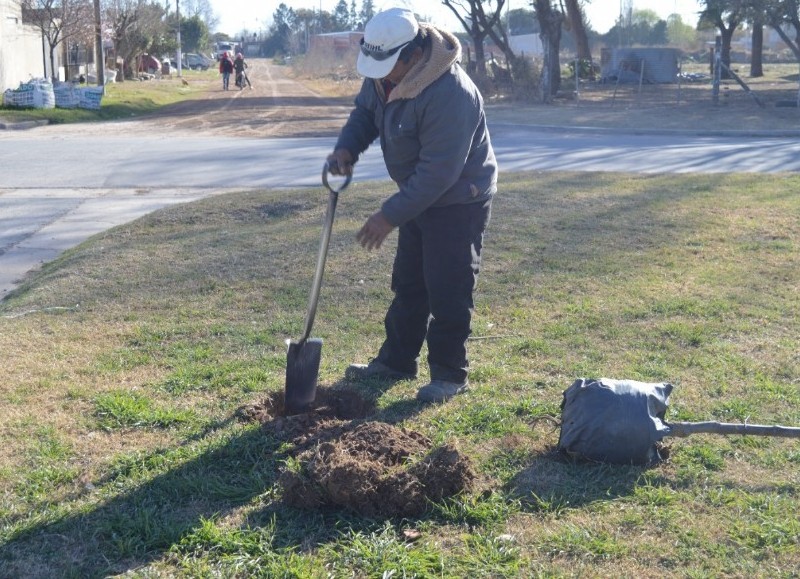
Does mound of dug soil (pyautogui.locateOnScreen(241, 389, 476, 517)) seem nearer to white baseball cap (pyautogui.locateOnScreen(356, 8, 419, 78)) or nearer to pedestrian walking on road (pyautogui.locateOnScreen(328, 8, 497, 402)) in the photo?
pedestrian walking on road (pyautogui.locateOnScreen(328, 8, 497, 402))

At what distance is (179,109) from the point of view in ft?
105

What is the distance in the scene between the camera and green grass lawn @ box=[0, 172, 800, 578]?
3299mm

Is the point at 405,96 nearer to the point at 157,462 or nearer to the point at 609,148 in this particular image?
the point at 157,462

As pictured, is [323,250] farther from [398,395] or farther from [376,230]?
[398,395]

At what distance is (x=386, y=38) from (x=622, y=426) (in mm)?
1912

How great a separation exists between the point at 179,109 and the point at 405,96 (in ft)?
95.5

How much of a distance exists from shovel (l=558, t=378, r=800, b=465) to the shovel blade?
122 cm

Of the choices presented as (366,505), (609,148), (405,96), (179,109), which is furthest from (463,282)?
(179,109)

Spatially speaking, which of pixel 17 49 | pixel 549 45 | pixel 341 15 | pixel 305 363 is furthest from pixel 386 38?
pixel 341 15

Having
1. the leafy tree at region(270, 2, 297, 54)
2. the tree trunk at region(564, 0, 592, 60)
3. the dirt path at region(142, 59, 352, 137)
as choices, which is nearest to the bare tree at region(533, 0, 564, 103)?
the dirt path at region(142, 59, 352, 137)

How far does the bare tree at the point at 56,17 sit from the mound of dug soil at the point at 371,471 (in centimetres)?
3242

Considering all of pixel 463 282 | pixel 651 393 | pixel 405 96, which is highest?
pixel 405 96

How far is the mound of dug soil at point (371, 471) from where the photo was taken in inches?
139

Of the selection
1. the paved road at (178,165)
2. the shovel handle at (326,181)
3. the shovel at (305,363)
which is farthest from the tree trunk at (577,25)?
the shovel at (305,363)
